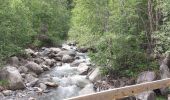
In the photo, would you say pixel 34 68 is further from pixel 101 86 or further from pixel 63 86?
pixel 101 86

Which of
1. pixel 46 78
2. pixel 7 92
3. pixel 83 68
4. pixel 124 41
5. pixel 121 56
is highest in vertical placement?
pixel 83 68

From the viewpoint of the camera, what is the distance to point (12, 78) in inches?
902

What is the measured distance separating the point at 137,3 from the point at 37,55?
15.0 meters

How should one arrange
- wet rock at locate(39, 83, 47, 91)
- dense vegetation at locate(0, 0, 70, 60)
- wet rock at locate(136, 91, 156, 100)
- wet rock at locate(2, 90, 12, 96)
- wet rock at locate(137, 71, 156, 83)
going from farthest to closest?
dense vegetation at locate(0, 0, 70, 60)
wet rock at locate(39, 83, 47, 91)
wet rock at locate(2, 90, 12, 96)
wet rock at locate(137, 71, 156, 83)
wet rock at locate(136, 91, 156, 100)

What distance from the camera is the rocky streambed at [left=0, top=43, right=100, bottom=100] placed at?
2142cm

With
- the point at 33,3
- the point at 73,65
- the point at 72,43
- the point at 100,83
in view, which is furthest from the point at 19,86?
the point at 72,43

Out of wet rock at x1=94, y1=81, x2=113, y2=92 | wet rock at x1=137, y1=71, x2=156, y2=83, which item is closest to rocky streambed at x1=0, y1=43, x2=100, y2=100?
wet rock at x1=94, y1=81, x2=113, y2=92

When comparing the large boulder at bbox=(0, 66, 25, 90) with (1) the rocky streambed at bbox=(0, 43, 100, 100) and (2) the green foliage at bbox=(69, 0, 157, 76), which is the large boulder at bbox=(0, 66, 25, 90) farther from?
(2) the green foliage at bbox=(69, 0, 157, 76)

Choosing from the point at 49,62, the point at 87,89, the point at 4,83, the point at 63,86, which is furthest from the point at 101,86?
the point at 49,62

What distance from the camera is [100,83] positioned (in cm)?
2219

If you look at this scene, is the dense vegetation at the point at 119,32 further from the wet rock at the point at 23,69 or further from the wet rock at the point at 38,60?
the wet rock at the point at 38,60

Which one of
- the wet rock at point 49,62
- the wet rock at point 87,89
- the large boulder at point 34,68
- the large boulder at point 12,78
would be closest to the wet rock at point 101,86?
the wet rock at point 87,89

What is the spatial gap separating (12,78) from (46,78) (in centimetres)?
331

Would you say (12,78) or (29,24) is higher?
(29,24)
